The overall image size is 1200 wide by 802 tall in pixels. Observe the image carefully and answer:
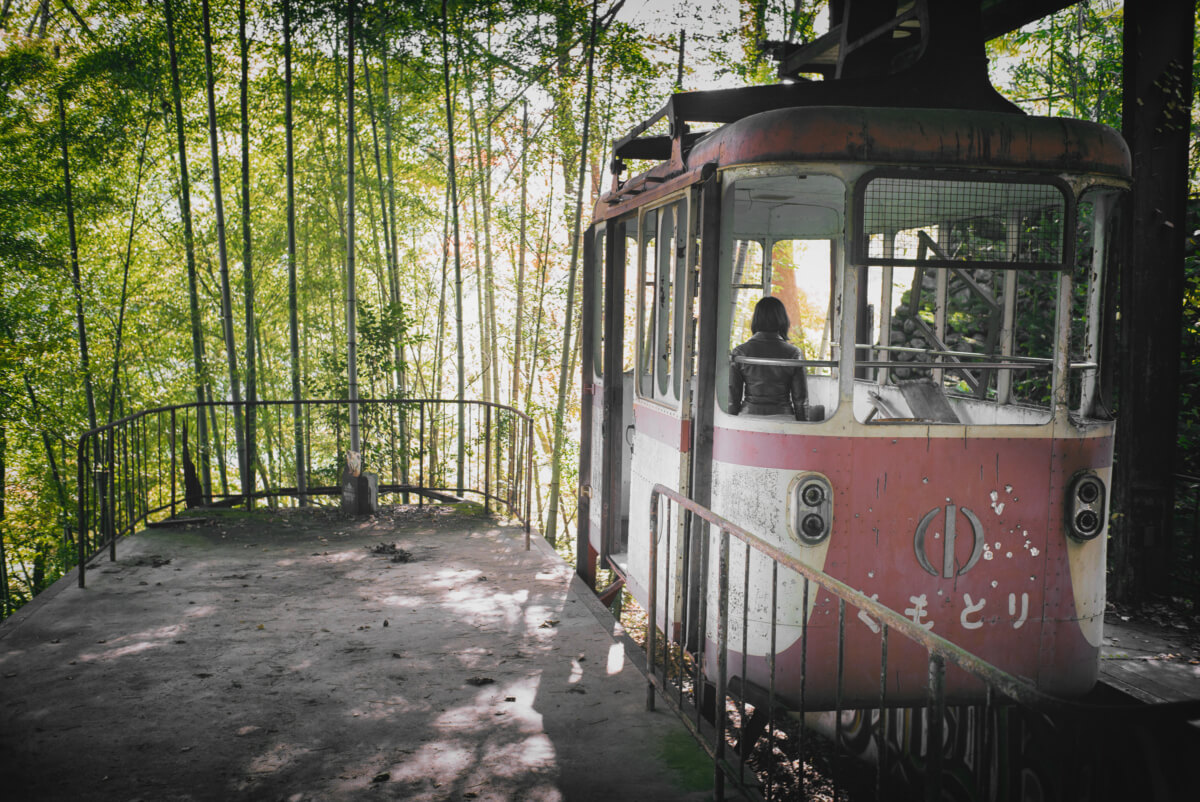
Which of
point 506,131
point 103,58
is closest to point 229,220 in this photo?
point 103,58

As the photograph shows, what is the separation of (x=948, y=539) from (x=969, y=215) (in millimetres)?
1429

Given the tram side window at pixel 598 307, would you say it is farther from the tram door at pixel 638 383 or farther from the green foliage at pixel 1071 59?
the green foliage at pixel 1071 59

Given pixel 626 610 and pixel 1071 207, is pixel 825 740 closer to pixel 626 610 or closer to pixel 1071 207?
pixel 1071 207

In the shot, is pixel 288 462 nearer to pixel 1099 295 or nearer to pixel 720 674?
pixel 720 674

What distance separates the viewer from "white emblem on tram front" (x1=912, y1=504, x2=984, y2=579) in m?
3.46

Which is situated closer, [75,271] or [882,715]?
[882,715]

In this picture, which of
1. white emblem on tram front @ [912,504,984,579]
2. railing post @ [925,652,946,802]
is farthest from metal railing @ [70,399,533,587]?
railing post @ [925,652,946,802]

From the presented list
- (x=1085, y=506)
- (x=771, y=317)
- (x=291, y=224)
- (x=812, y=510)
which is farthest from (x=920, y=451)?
(x=291, y=224)

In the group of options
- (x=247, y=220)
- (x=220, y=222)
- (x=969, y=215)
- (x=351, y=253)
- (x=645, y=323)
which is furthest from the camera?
(x=247, y=220)

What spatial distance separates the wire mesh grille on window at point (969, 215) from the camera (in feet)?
11.7

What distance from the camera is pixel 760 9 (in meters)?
10.5

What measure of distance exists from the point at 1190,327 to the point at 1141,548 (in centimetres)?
191

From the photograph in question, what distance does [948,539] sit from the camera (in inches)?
136

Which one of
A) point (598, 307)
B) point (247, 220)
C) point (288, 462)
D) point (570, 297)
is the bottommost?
point (288, 462)
